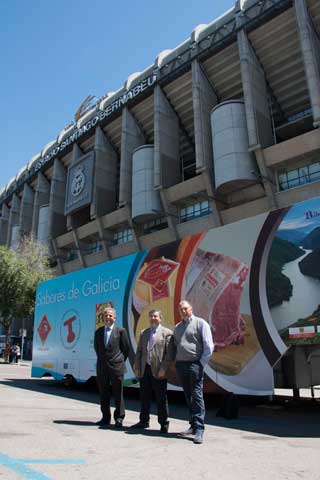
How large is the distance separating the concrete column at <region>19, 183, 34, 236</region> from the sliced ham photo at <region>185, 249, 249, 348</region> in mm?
46747

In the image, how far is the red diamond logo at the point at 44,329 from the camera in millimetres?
13531

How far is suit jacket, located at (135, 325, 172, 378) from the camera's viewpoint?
19.1 ft

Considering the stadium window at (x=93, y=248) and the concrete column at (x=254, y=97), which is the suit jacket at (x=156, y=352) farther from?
the stadium window at (x=93, y=248)

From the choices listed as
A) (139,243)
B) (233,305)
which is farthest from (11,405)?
(139,243)

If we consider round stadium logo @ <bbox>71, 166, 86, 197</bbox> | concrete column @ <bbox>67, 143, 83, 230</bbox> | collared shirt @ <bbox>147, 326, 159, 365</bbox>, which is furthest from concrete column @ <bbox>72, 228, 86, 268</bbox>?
collared shirt @ <bbox>147, 326, 159, 365</bbox>

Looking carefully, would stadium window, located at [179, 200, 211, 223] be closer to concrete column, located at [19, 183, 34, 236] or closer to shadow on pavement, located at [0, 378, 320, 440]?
shadow on pavement, located at [0, 378, 320, 440]

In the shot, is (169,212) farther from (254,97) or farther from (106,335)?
(106,335)

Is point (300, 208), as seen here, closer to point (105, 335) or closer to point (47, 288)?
point (105, 335)

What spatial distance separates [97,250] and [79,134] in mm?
12687

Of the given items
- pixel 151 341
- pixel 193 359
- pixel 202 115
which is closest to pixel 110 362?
pixel 151 341

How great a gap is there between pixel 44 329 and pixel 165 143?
2328 cm

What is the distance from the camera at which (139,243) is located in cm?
3553

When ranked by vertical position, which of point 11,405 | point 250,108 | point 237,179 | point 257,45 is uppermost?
point 257,45

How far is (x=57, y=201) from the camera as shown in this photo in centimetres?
4644
